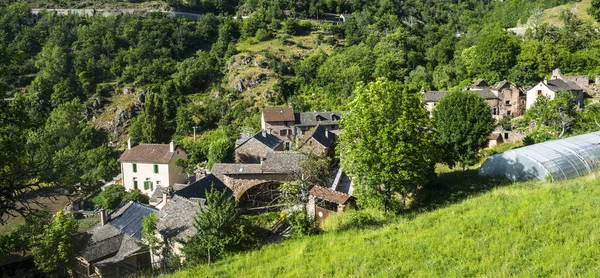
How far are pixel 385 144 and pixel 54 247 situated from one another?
51.5 ft

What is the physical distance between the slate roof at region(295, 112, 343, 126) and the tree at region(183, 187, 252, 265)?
117 ft

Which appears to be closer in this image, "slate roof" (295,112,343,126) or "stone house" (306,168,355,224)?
"stone house" (306,168,355,224)

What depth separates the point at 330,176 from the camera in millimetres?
27625

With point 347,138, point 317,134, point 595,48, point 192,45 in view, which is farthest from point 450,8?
point 347,138

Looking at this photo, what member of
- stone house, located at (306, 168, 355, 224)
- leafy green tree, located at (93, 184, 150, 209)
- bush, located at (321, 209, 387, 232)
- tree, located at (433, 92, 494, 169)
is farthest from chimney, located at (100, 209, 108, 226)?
tree, located at (433, 92, 494, 169)

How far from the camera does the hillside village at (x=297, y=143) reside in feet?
31.3

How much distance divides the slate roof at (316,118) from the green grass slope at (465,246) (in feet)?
114

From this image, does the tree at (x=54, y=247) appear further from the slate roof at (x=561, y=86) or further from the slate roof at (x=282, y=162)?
the slate roof at (x=561, y=86)

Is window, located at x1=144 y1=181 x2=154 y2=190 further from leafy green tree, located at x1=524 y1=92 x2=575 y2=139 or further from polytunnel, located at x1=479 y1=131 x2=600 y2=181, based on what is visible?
leafy green tree, located at x1=524 y1=92 x2=575 y2=139

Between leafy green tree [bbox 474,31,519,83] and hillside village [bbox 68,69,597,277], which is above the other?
leafy green tree [bbox 474,31,519,83]

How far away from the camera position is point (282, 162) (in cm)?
2828

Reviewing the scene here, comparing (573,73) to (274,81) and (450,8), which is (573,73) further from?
(450,8)

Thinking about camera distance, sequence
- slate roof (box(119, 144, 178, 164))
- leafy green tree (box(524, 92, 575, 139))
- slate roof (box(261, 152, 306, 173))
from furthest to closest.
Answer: slate roof (box(119, 144, 178, 164)) → leafy green tree (box(524, 92, 575, 139)) → slate roof (box(261, 152, 306, 173))

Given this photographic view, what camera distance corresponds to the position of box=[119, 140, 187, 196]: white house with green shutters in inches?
1384
